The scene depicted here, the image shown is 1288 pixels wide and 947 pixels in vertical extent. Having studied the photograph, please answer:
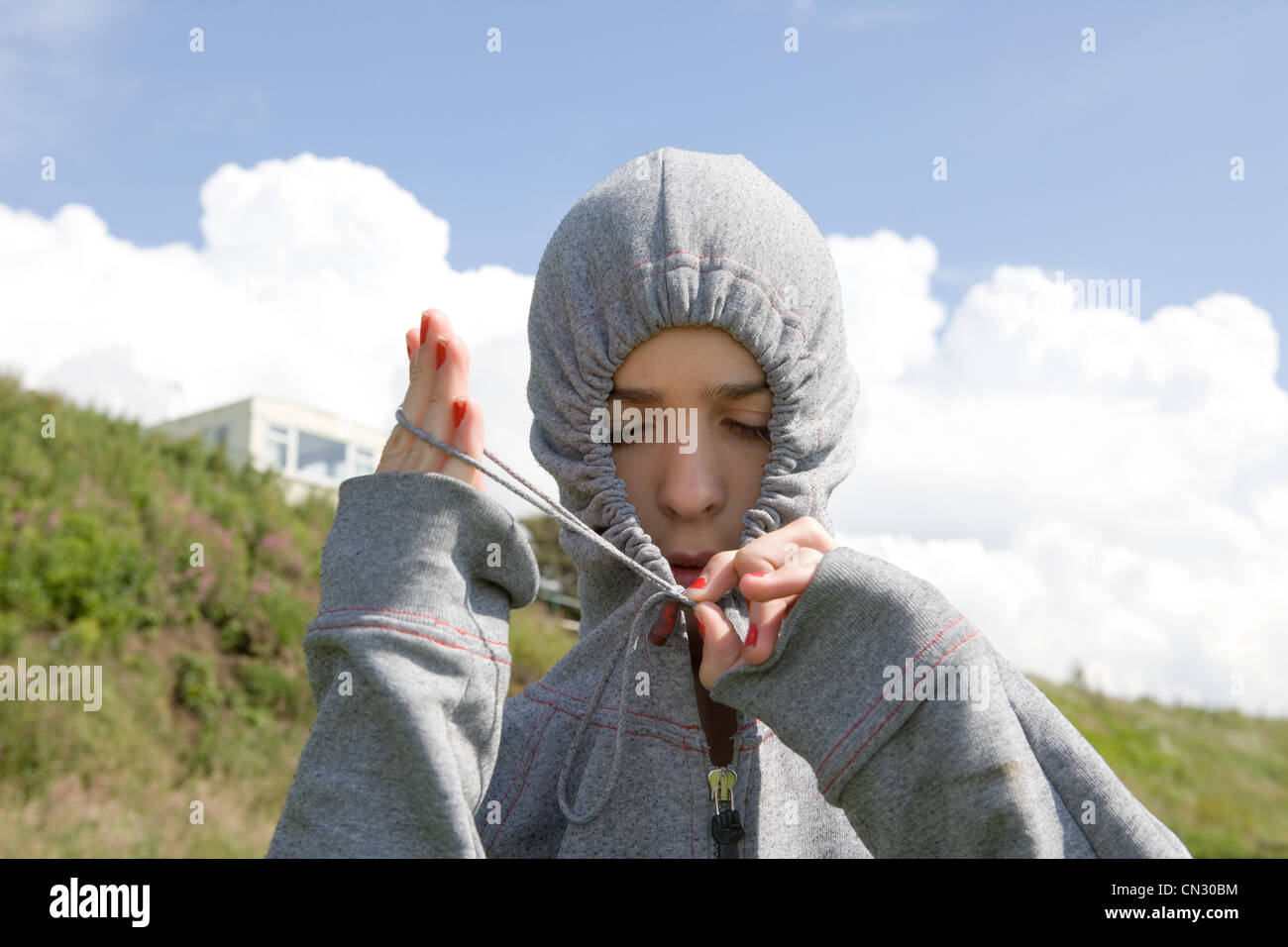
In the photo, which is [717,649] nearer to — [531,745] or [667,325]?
[531,745]

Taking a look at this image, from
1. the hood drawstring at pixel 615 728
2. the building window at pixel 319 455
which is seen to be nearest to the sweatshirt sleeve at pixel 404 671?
the hood drawstring at pixel 615 728

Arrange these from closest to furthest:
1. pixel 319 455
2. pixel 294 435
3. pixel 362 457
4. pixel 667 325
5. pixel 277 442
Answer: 1. pixel 667 325
2. pixel 277 442
3. pixel 294 435
4. pixel 319 455
5. pixel 362 457

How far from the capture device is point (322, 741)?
6.25 feet

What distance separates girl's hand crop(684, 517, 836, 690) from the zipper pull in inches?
11.2

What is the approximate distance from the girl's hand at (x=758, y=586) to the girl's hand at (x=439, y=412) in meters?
0.53

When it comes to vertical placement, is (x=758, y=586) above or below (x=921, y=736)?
above

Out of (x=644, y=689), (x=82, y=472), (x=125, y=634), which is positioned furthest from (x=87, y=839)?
(x=644, y=689)

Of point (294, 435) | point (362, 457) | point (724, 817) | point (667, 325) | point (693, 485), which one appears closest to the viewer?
point (724, 817)

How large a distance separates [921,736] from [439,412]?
1122 millimetres

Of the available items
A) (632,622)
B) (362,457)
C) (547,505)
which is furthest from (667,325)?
(362,457)

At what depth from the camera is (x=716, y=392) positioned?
94.5 inches

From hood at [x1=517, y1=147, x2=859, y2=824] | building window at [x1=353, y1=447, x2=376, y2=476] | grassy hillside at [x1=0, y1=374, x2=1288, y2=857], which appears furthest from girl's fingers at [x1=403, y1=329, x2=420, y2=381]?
building window at [x1=353, y1=447, x2=376, y2=476]
